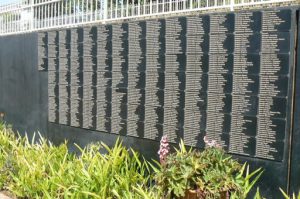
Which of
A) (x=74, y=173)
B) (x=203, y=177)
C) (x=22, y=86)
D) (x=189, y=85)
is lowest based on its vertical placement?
(x=74, y=173)

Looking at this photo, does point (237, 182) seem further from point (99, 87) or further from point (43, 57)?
point (43, 57)

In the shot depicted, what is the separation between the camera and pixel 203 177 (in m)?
4.43

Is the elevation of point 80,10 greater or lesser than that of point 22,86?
greater

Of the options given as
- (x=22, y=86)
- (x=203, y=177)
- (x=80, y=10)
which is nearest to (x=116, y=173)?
(x=203, y=177)

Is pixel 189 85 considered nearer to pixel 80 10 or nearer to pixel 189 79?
pixel 189 79

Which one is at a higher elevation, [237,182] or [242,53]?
[242,53]

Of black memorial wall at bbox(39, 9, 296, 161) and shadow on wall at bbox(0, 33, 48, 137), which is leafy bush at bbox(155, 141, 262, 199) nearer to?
black memorial wall at bbox(39, 9, 296, 161)

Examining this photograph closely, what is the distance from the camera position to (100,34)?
7.05m

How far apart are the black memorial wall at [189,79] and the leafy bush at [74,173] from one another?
442 millimetres

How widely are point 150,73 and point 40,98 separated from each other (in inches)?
126

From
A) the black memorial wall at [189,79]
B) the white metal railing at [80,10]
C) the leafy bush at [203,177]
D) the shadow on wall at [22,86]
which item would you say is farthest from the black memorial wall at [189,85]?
the shadow on wall at [22,86]

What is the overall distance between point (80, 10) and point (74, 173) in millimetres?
3044

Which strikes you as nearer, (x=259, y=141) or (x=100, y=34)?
(x=259, y=141)

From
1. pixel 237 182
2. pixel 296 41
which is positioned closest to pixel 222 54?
pixel 296 41
